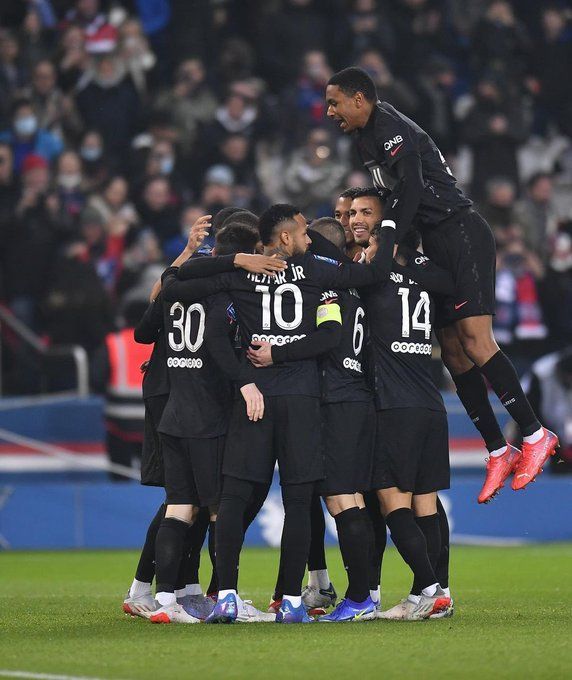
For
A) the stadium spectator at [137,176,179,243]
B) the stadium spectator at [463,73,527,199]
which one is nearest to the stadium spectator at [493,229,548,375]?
the stadium spectator at [463,73,527,199]

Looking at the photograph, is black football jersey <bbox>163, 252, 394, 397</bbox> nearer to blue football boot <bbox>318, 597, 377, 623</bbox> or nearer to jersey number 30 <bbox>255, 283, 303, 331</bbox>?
jersey number 30 <bbox>255, 283, 303, 331</bbox>

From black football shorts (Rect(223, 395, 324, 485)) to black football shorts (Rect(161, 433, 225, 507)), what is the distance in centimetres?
17

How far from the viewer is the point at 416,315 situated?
7.23 metres

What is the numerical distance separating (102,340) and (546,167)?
259 inches

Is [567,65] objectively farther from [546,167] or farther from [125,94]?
[125,94]

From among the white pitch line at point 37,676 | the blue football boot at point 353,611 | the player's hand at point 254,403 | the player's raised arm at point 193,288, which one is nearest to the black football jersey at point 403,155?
the player's raised arm at point 193,288

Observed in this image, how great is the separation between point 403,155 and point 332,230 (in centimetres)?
55

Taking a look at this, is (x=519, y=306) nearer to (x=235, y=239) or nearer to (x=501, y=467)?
(x=501, y=467)

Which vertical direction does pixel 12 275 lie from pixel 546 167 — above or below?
below

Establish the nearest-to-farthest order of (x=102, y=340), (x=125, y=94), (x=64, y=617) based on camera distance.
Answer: (x=64, y=617), (x=102, y=340), (x=125, y=94)

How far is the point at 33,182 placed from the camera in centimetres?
1483

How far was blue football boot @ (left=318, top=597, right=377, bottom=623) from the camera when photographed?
695 centimetres

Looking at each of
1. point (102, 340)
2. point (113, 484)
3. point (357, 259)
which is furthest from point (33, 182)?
point (357, 259)

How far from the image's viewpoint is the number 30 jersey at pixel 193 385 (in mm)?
7086
